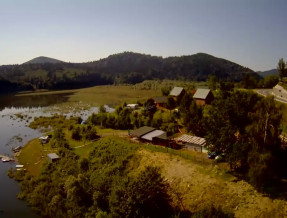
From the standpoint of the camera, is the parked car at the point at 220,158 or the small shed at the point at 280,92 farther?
the small shed at the point at 280,92

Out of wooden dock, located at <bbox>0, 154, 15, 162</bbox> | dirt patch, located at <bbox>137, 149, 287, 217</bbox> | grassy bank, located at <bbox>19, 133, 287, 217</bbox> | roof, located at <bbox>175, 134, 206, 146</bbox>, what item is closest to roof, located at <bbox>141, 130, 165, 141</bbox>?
grassy bank, located at <bbox>19, 133, 287, 217</bbox>

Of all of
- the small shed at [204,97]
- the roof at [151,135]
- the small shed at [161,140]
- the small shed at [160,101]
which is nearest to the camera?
the small shed at [161,140]

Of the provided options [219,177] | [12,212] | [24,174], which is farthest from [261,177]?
[24,174]

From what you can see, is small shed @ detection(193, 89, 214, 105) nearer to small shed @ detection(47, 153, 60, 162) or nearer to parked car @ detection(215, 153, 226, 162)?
parked car @ detection(215, 153, 226, 162)

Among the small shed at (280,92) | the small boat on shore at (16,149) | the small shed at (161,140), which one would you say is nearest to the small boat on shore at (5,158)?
the small boat on shore at (16,149)

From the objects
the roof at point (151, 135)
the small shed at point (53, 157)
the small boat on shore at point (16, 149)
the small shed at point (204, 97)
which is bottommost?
the small boat on shore at point (16, 149)

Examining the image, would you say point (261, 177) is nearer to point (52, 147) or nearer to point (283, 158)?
point (283, 158)

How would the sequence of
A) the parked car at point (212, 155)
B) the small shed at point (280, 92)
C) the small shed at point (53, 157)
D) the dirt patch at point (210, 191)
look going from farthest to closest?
the small shed at point (280, 92) < the small shed at point (53, 157) < the parked car at point (212, 155) < the dirt patch at point (210, 191)

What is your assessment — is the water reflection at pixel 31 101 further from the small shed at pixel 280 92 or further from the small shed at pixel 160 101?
the small shed at pixel 280 92
